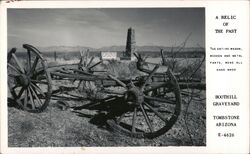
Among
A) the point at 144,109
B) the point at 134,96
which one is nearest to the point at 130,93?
the point at 134,96

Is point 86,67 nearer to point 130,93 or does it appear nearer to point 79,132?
point 79,132

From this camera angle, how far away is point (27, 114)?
4.98 meters

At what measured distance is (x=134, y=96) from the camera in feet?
14.1

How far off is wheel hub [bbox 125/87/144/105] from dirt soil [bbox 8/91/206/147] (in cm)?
60

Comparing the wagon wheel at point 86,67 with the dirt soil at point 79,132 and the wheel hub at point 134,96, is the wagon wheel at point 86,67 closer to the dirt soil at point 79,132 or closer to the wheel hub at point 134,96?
the dirt soil at point 79,132

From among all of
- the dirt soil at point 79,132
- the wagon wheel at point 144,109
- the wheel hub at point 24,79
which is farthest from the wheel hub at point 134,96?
the wheel hub at point 24,79

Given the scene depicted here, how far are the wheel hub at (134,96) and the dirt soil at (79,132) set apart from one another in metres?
0.60

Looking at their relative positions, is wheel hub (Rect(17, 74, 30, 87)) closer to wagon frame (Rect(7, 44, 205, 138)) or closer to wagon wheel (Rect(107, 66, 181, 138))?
wagon frame (Rect(7, 44, 205, 138))

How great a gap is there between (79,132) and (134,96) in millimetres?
1110

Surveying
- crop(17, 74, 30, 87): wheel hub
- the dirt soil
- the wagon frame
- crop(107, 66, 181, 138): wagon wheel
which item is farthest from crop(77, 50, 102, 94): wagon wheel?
crop(107, 66, 181, 138): wagon wheel

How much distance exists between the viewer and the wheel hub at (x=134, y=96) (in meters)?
4.27

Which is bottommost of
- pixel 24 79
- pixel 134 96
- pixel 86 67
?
pixel 134 96

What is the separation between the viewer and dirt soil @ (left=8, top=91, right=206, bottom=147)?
171 inches

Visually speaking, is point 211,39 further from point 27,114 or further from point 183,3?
point 27,114
